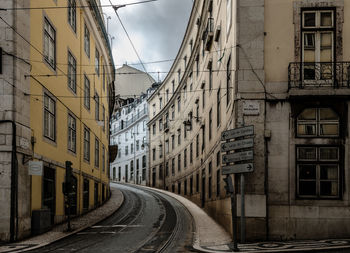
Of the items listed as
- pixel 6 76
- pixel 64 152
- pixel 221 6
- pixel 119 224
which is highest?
pixel 221 6

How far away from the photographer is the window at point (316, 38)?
16.1 meters

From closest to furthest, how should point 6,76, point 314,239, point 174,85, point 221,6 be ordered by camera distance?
1. point 314,239
2. point 6,76
3. point 221,6
4. point 174,85

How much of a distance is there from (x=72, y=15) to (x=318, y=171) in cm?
1561

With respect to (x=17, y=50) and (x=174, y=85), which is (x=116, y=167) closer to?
(x=174, y=85)

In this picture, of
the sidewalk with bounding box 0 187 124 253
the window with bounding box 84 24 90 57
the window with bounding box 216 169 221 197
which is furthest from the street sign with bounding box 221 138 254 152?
the window with bounding box 84 24 90 57

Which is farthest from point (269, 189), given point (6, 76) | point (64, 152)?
point (64, 152)

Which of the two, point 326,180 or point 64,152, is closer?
point 326,180

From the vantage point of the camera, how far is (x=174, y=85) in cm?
4762

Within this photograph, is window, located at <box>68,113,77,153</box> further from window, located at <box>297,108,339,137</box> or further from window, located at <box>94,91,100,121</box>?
window, located at <box>297,108,339,137</box>

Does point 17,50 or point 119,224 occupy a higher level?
point 17,50

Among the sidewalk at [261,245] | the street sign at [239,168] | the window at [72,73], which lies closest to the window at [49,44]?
the window at [72,73]

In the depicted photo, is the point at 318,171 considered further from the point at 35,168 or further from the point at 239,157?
the point at 35,168

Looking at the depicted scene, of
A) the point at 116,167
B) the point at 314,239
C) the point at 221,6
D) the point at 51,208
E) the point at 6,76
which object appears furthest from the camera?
the point at 116,167

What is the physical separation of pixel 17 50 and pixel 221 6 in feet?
31.6
